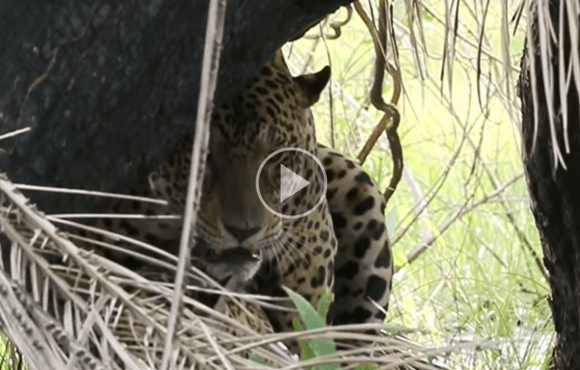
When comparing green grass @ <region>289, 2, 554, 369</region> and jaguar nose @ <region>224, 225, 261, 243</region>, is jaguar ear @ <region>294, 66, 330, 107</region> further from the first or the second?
jaguar nose @ <region>224, 225, 261, 243</region>

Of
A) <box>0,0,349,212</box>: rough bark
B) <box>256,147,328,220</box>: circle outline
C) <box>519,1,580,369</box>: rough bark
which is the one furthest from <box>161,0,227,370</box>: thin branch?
<box>256,147,328,220</box>: circle outline

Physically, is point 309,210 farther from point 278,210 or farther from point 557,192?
point 557,192

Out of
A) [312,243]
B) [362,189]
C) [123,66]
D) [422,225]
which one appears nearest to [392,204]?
[422,225]

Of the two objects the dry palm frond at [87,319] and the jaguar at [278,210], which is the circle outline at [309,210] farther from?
the dry palm frond at [87,319]

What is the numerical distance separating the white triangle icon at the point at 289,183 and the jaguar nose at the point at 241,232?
25 cm

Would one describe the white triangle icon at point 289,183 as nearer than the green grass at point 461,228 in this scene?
Yes

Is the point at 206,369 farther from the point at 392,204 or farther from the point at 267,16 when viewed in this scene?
the point at 392,204

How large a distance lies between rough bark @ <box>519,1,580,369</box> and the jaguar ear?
2.76 ft

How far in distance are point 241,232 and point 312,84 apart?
573 mm

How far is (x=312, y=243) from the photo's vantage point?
9.07ft

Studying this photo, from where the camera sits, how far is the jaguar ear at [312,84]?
2.80 metres

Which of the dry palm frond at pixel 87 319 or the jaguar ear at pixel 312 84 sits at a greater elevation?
the jaguar ear at pixel 312 84

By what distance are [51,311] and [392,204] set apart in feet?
10.3

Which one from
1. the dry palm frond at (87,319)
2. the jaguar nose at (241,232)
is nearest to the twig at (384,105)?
the jaguar nose at (241,232)
